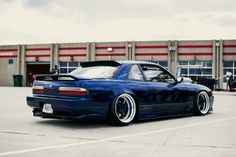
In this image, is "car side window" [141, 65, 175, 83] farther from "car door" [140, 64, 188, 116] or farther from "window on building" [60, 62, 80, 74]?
"window on building" [60, 62, 80, 74]

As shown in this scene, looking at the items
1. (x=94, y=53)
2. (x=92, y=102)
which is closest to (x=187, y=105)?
(x=92, y=102)

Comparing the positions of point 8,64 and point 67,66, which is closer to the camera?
point 67,66

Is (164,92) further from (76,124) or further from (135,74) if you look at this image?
(76,124)

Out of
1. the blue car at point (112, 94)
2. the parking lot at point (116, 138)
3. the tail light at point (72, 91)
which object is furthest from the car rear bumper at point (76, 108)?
the parking lot at point (116, 138)

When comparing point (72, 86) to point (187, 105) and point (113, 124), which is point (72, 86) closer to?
point (113, 124)

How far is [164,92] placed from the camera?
7.77 m

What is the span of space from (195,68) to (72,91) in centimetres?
2823

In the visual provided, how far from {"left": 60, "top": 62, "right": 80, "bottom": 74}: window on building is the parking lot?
30150mm

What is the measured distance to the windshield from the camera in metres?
6.98

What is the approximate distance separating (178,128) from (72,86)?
196cm

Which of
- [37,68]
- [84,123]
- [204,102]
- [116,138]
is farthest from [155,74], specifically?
[37,68]

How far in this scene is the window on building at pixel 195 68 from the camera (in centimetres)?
3328

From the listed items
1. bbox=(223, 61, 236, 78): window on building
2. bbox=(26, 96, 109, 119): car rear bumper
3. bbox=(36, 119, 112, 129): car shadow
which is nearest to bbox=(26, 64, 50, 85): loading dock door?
bbox=(223, 61, 236, 78): window on building

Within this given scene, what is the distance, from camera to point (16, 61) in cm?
4000
